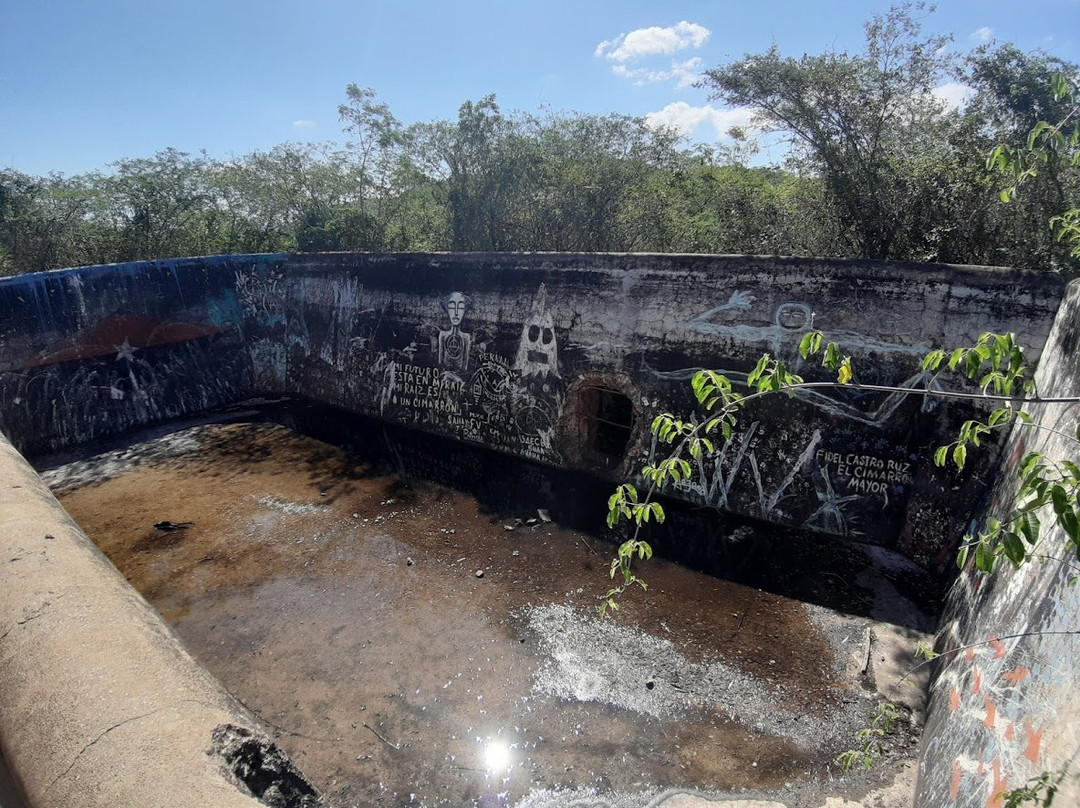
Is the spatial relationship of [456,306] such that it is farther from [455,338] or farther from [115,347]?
[115,347]

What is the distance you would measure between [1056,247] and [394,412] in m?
9.45

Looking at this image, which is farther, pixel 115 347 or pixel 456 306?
pixel 115 347

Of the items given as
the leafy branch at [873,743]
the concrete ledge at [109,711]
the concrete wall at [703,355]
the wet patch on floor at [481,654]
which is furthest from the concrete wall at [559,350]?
the concrete ledge at [109,711]

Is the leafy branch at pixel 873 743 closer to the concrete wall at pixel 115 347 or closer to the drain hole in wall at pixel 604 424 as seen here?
the drain hole in wall at pixel 604 424

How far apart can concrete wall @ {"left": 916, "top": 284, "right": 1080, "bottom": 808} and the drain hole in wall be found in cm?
435

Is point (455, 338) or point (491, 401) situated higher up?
point (455, 338)

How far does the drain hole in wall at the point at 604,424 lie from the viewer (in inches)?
Answer: 307

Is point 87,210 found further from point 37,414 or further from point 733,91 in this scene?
point 733,91

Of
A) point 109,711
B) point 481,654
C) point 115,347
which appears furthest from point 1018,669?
point 115,347

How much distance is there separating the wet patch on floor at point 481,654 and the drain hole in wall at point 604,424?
0.87 m

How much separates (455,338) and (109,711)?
733cm

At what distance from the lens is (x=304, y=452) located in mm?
8938

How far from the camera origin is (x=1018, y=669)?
265 cm

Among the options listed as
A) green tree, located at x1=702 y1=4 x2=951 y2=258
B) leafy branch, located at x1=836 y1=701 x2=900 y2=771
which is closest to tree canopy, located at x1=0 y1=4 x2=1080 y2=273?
green tree, located at x1=702 y1=4 x2=951 y2=258
